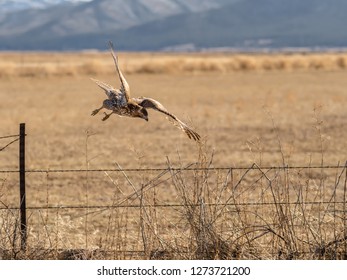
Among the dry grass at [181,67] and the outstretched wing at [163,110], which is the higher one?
the dry grass at [181,67]

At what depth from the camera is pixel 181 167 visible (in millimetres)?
5965

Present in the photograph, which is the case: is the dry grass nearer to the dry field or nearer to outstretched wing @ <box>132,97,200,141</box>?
the dry field

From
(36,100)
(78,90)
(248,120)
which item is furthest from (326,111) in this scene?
(78,90)

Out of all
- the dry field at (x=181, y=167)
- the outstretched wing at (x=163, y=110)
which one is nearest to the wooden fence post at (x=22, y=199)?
the dry field at (x=181, y=167)

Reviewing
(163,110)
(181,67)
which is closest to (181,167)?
(163,110)

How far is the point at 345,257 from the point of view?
5.83 m

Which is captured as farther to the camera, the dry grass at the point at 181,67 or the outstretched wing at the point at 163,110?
the dry grass at the point at 181,67

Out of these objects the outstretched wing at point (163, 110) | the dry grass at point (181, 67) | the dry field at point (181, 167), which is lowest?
the dry field at point (181, 167)

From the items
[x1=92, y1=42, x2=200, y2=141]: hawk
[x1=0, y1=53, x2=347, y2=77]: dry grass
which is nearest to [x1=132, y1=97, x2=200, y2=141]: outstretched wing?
[x1=92, y1=42, x2=200, y2=141]: hawk

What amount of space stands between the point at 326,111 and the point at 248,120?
2656mm

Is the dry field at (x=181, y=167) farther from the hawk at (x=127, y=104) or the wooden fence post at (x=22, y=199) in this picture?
the hawk at (x=127, y=104)

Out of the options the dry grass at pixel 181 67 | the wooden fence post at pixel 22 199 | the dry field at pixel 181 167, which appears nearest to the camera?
the dry field at pixel 181 167

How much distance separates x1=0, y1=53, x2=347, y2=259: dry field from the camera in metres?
5.89

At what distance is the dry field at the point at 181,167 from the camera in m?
5.89
